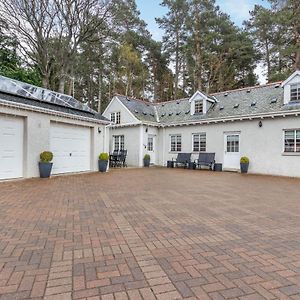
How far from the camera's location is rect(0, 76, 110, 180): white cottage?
9.61 m

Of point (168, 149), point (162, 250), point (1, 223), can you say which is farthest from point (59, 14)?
point (162, 250)

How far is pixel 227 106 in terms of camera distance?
1688 centimetres

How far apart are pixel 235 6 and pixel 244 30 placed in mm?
3929

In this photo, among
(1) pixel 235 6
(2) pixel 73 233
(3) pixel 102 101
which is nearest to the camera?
(2) pixel 73 233

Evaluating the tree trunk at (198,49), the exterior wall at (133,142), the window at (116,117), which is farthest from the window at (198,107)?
the tree trunk at (198,49)

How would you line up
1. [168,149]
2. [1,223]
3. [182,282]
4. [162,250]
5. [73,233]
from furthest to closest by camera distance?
[168,149]
[1,223]
[73,233]
[162,250]
[182,282]

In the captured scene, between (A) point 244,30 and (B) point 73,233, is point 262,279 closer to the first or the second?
(B) point 73,233

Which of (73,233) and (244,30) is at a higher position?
(244,30)

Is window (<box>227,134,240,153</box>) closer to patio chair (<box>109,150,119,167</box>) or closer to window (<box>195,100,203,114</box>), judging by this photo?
window (<box>195,100,203,114</box>)

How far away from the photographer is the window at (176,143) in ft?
60.2

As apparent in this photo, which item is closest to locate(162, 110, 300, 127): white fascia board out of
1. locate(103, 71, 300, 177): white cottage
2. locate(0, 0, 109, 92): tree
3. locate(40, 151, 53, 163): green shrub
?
locate(103, 71, 300, 177): white cottage

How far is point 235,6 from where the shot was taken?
23031 mm

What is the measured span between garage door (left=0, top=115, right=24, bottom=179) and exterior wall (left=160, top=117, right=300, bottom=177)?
10960mm

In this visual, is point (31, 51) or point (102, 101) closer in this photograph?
point (31, 51)
